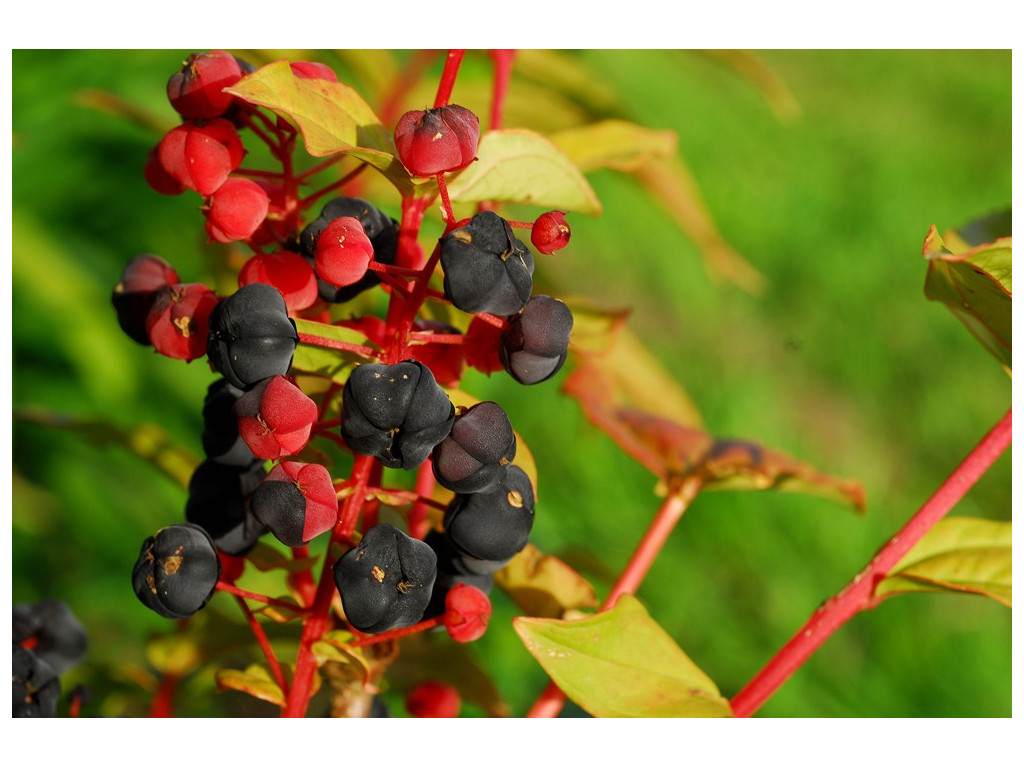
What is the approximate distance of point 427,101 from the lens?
104cm

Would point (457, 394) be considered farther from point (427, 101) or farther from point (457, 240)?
point (427, 101)

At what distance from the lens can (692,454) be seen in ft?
2.70

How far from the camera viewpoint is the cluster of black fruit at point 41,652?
69cm

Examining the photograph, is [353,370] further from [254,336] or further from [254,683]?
[254,683]

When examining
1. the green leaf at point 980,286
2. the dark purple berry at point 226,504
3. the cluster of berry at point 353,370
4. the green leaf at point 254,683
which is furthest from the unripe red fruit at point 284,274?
the green leaf at point 980,286

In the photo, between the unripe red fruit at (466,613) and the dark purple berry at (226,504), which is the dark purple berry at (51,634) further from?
the unripe red fruit at (466,613)

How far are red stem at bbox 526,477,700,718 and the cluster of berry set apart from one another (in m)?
0.14

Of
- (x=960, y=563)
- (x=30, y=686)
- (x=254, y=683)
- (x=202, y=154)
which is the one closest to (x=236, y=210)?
(x=202, y=154)

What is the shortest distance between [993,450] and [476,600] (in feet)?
1.17

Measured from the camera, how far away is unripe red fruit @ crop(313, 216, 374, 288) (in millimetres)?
502

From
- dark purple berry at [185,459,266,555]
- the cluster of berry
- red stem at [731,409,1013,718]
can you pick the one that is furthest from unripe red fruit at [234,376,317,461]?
red stem at [731,409,1013,718]

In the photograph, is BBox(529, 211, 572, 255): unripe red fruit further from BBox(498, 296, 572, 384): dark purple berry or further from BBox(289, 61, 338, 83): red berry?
BBox(289, 61, 338, 83): red berry

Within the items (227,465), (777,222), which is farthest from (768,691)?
(777,222)

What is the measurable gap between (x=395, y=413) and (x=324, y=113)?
16 centimetres
